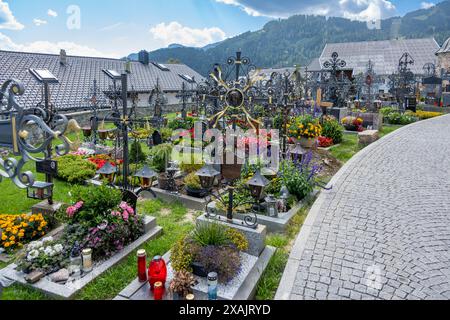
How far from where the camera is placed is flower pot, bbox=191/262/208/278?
4684 mm

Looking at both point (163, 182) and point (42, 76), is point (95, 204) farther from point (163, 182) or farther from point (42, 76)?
point (42, 76)

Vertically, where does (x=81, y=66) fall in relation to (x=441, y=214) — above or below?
above

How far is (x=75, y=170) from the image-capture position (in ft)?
31.8

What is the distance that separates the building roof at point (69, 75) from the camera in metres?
22.3

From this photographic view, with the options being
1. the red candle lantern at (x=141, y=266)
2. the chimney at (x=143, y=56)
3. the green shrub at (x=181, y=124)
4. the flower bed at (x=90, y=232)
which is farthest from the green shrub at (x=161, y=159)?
the chimney at (x=143, y=56)

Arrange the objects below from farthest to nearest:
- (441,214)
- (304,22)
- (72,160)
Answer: (304,22) → (72,160) → (441,214)

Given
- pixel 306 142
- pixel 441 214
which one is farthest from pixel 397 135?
pixel 441 214

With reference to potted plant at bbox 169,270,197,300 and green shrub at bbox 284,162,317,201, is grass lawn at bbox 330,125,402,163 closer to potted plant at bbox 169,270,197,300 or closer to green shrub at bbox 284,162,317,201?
green shrub at bbox 284,162,317,201

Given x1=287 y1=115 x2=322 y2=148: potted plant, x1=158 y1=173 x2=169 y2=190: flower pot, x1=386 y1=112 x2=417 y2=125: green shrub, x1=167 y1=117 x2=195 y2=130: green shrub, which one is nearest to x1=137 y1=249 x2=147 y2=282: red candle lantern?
x1=158 y1=173 x2=169 y2=190: flower pot

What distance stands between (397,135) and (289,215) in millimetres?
11199

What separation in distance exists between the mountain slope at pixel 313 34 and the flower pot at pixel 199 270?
102868 millimetres

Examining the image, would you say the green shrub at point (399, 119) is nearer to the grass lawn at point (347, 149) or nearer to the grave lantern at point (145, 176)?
the grass lawn at point (347, 149)
